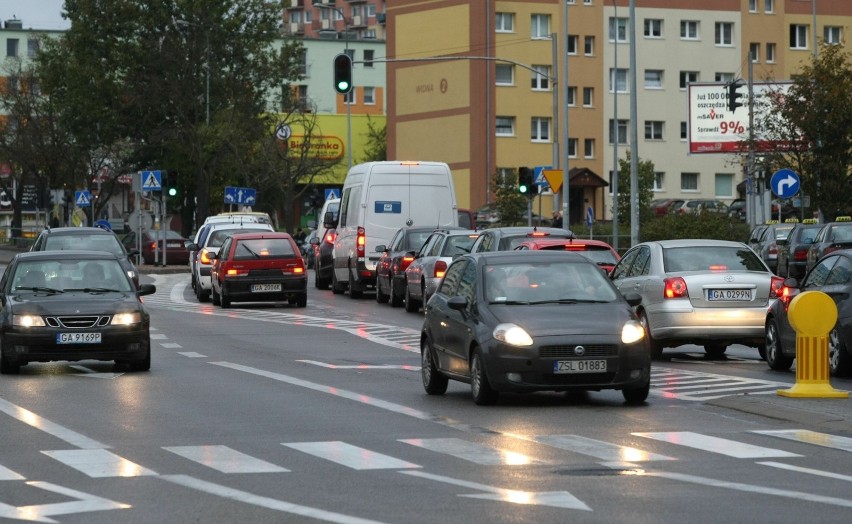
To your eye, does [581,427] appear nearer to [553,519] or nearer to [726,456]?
[726,456]

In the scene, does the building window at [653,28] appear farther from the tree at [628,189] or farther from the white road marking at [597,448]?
the white road marking at [597,448]

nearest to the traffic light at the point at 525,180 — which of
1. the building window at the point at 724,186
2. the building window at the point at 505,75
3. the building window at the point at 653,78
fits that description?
the building window at the point at 505,75

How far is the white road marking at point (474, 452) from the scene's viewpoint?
11797 millimetres

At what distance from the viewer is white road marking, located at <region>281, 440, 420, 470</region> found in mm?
11672

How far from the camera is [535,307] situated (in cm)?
1612

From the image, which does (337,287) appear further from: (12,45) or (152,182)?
(12,45)

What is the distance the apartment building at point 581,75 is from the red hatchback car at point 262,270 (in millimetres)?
58112

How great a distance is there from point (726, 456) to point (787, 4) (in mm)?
95207

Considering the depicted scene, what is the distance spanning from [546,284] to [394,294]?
20.2 m

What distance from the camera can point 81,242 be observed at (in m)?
33.0

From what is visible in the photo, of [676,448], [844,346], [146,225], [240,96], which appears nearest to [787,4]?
[240,96]

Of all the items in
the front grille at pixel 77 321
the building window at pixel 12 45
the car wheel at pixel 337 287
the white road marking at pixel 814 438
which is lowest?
the car wheel at pixel 337 287

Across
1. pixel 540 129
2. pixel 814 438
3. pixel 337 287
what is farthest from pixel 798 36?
pixel 814 438

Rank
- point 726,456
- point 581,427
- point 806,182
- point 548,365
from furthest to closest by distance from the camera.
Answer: point 806,182 < point 548,365 < point 581,427 < point 726,456
